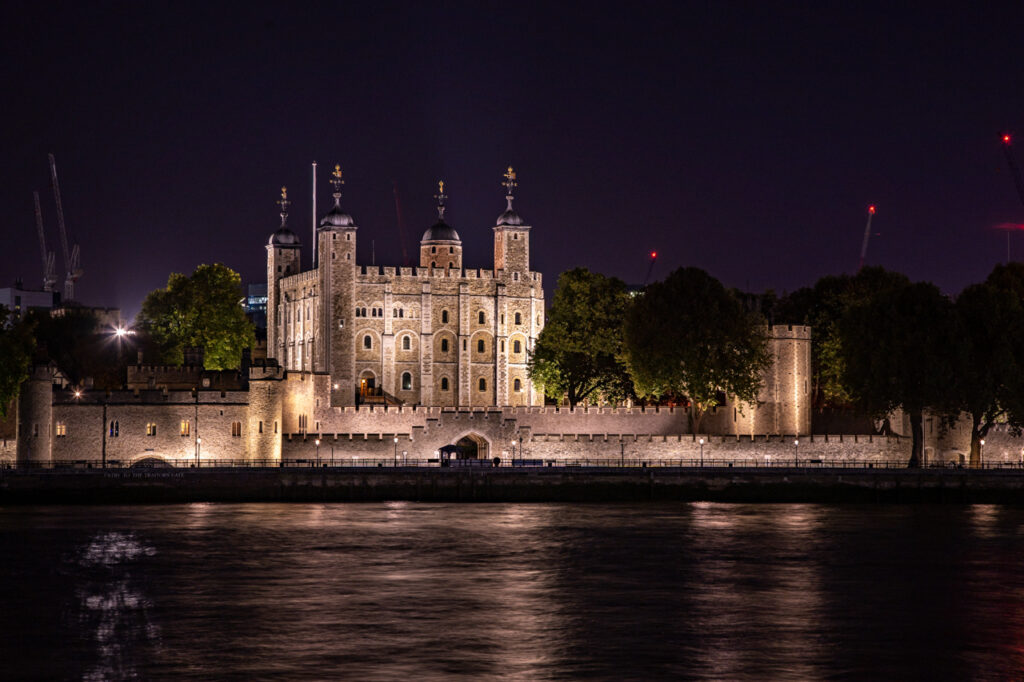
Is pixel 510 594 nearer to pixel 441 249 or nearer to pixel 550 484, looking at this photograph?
pixel 550 484

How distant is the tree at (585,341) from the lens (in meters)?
103

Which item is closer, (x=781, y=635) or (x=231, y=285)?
(x=781, y=635)

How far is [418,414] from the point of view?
9350 cm

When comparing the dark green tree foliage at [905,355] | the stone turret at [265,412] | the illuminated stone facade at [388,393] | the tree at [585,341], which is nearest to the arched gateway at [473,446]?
the illuminated stone facade at [388,393]

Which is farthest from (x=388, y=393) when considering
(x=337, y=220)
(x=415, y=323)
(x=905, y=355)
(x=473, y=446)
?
(x=905, y=355)

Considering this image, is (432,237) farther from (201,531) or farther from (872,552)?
(872,552)

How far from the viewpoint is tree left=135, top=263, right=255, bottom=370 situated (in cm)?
11512

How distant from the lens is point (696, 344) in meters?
92.2

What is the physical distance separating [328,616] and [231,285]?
75.3 metres

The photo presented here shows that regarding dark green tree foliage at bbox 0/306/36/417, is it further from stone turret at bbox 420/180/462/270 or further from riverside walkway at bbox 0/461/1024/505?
stone turret at bbox 420/180/462/270

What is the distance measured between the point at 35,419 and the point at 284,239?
46772mm

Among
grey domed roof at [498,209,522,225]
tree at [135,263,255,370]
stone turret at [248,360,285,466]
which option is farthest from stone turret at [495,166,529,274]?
stone turret at [248,360,285,466]

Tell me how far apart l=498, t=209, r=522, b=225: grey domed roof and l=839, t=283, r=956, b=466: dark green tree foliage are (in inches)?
1541

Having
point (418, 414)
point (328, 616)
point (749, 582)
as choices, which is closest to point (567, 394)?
point (418, 414)
